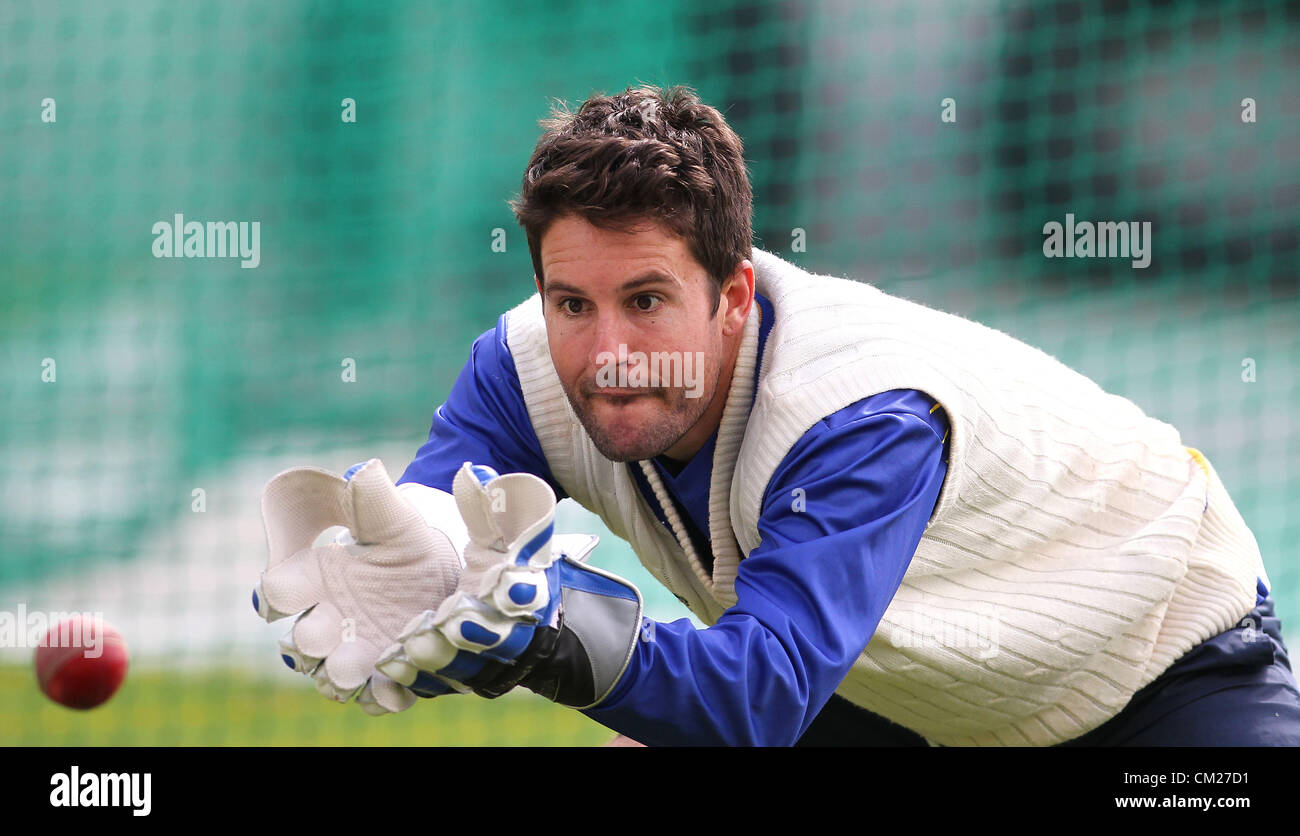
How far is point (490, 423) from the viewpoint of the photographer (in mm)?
1961

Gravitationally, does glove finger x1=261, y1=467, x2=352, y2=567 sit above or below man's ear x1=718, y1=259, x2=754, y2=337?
below

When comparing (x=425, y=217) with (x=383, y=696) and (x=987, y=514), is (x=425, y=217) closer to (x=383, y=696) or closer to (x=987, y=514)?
(x=987, y=514)

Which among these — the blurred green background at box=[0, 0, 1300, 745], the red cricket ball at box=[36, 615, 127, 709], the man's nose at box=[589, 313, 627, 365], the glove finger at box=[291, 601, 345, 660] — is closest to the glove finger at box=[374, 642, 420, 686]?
the glove finger at box=[291, 601, 345, 660]

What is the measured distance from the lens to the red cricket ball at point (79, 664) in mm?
2621

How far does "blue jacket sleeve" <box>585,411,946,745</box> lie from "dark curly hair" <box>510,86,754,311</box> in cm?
31

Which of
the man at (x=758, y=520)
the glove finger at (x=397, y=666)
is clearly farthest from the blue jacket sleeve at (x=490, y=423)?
the glove finger at (x=397, y=666)

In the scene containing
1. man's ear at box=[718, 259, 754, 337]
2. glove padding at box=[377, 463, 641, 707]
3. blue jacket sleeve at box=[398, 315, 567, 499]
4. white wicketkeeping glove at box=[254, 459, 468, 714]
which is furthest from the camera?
blue jacket sleeve at box=[398, 315, 567, 499]

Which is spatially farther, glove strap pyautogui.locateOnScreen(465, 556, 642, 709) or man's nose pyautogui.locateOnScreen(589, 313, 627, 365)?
man's nose pyautogui.locateOnScreen(589, 313, 627, 365)

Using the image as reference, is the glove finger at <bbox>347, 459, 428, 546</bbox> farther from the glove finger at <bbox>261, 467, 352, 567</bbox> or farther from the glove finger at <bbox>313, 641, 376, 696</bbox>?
the glove finger at <bbox>313, 641, 376, 696</bbox>

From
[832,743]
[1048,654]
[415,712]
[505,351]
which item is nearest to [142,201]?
[415,712]

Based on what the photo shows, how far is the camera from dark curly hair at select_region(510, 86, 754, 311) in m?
1.60

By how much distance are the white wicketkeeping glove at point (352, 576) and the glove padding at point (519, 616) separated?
7 cm

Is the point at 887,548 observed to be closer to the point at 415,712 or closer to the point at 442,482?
the point at 442,482

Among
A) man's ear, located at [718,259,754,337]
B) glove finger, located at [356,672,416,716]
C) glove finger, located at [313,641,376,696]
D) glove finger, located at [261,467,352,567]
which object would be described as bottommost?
glove finger, located at [356,672,416,716]
